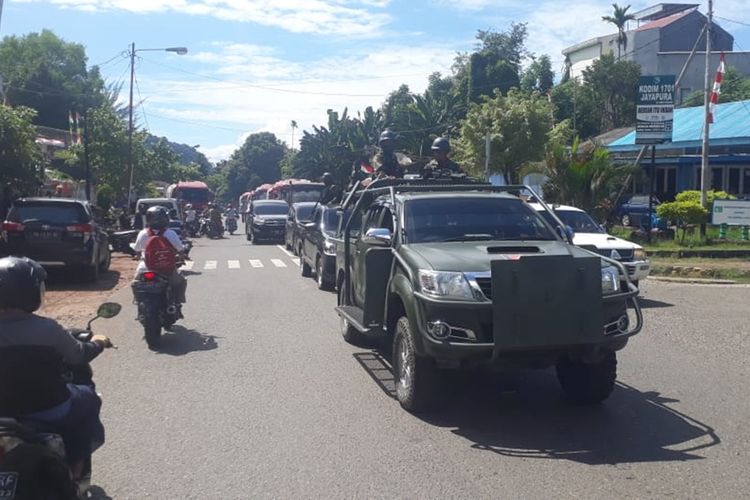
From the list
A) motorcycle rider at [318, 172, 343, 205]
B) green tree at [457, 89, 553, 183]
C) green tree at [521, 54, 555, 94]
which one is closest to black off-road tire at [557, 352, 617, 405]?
motorcycle rider at [318, 172, 343, 205]

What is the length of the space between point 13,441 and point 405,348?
13.6 feet

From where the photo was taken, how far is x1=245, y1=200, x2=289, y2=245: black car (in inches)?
1375

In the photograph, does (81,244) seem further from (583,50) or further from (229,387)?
(583,50)

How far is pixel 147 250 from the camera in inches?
431

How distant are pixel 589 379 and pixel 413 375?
158cm

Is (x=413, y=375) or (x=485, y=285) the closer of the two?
(x=485, y=285)

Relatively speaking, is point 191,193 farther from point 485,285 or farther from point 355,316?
point 485,285

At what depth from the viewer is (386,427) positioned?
23.2 ft

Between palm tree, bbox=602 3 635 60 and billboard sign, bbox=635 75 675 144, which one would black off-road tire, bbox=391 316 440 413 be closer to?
billboard sign, bbox=635 75 675 144

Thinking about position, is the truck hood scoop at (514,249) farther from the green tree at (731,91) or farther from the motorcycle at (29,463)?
the green tree at (731,91)

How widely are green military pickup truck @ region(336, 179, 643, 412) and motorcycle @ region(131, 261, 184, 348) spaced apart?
2922mm

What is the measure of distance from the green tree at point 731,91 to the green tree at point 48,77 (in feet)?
129

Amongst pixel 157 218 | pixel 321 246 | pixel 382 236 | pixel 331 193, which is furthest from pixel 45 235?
pixel 382 236

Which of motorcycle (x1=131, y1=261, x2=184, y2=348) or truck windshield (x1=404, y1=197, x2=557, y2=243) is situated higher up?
truck windshield (x1=404, y1=197, x2=557, y2=243)
